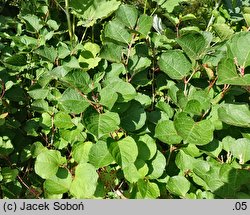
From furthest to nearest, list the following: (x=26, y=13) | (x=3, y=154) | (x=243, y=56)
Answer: (x=26, y=13), (x=3, y=154), (x=243, y=56)

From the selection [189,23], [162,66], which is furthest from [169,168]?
[189,23]

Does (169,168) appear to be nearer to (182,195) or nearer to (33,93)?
(182,195)

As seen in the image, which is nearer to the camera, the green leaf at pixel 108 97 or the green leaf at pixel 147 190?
the green leaf at pixel 108 97

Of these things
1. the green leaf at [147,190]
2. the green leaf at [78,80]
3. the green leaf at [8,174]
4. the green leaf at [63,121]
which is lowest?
the green leaf at [8,174]

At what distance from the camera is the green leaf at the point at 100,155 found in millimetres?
1331

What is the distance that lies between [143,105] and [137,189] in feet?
1.07

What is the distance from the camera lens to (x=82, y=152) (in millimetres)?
1419

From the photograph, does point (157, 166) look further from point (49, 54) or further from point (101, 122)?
point (49, 54)

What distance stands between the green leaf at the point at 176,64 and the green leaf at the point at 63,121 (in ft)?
1.36

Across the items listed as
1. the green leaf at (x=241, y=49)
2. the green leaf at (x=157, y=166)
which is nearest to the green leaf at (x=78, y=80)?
the green leaf at (x=157, y=166)

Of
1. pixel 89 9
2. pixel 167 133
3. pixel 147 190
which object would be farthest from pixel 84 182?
pixel 89 9

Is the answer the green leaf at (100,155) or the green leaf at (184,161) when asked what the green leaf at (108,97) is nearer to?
the green leaf at (100,155)

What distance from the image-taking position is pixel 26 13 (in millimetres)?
1816

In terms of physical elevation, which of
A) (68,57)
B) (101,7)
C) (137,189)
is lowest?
(137,189)
